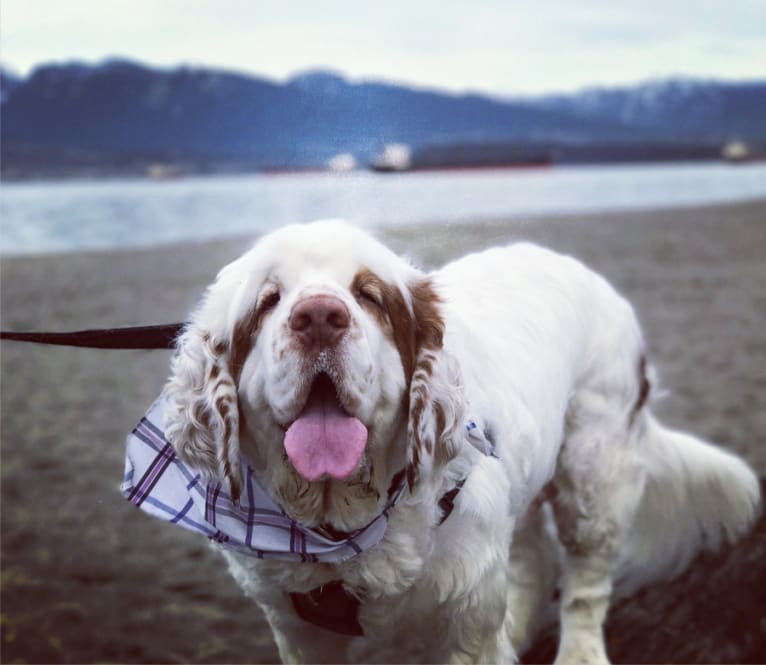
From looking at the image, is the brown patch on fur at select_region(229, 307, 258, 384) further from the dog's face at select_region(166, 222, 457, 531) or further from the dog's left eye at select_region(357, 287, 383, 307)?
the dog's left eye at select_region(357, 287, 383, 307)

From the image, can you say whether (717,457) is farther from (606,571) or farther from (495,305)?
(495,305)

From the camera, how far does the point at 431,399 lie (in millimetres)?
2020

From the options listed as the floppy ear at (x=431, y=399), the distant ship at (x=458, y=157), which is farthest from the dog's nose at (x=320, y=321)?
the distant ship at (x=458, y=157)

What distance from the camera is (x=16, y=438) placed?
21.6ft

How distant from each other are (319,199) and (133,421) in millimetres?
4312

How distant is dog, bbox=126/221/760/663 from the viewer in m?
1.91

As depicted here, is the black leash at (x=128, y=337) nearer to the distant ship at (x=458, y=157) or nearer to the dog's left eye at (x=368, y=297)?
the dog's left eye at (x=368, y=297)

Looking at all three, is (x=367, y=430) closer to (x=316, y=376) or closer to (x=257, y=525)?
(x=316, y=376)

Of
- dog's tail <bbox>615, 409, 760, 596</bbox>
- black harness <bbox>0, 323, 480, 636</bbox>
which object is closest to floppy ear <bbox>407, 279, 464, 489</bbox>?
black harness <bbox>0, 323, 480, 636</bbox>

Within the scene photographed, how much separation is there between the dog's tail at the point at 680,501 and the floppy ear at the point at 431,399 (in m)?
1.59

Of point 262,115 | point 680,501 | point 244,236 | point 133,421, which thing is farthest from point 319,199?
point 244,236

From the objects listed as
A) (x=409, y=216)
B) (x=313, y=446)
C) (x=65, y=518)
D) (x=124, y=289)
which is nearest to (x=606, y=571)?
(x=409, y=216)

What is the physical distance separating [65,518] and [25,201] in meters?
28.8

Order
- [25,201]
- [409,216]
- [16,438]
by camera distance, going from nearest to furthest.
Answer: [409,216] < [16,438] < [25,201]
